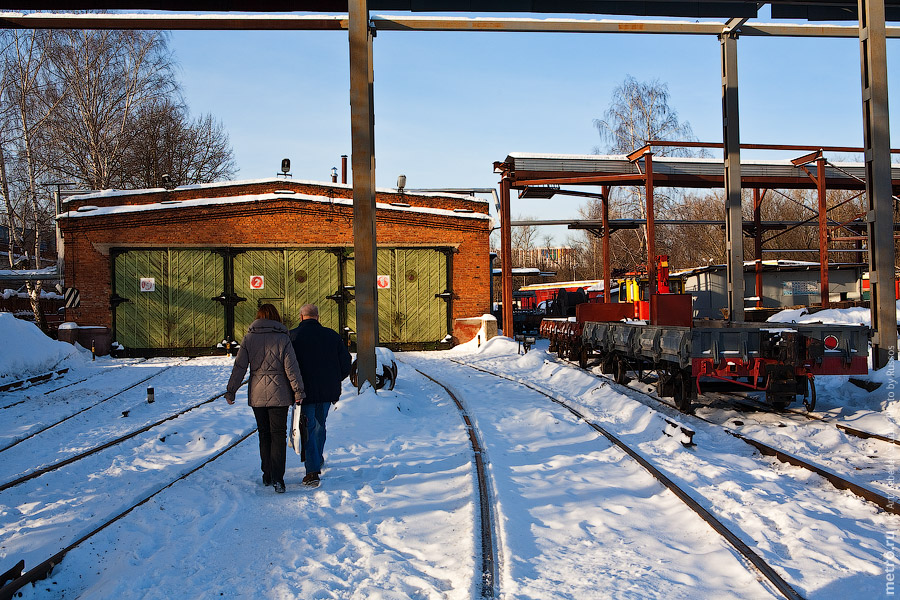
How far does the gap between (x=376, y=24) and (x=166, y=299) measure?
14790 millimetres

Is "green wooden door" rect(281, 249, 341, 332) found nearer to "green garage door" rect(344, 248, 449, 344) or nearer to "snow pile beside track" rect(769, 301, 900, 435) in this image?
"green garage door" rect(344, 248, 449, 344)

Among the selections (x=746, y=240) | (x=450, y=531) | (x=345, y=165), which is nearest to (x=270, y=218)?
(x=345, y=165)

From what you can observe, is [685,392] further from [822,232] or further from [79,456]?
[822,232]

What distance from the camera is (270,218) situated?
2264cm

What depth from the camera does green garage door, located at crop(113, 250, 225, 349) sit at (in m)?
22.3

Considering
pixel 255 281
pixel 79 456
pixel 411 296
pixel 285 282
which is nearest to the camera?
pixel 79 456

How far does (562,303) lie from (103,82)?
73.4 feet

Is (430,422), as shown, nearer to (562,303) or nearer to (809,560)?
(809,560)

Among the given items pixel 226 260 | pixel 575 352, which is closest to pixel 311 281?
pixel 226 260

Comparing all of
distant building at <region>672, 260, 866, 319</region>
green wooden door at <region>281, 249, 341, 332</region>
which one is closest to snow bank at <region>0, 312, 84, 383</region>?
green wooden door at <region>281, 249, 341, 332</region>

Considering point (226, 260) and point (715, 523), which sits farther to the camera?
point (226, 260)

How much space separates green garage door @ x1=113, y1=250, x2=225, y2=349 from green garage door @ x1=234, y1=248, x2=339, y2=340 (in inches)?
36.1

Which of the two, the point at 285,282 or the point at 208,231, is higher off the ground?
the point at 208,231

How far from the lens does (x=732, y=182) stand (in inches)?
551
